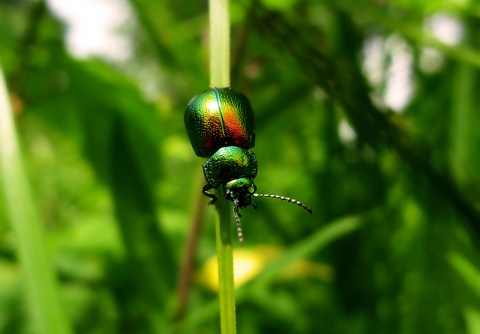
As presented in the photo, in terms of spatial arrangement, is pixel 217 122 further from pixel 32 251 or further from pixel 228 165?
pixel 32 251

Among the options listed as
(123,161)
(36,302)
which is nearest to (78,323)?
(123,161)

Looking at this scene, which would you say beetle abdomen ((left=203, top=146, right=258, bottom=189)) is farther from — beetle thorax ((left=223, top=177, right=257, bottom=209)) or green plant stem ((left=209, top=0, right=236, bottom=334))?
green plant stem ((left=209, top=0, right=236, bottom=334))

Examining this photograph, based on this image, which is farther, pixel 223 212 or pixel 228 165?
pixel 228 165

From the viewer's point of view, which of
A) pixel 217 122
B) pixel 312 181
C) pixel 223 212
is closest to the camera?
pixel 223 212

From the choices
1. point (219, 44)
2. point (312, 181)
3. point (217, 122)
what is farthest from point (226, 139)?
point (312, 181)

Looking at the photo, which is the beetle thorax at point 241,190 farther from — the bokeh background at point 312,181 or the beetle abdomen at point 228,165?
the bokeh background at point 312,181

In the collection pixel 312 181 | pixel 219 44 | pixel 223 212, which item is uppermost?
pixel 312 181

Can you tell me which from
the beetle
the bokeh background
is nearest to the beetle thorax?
the beetle

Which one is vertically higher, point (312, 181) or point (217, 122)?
point (312, 181)
